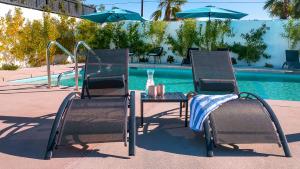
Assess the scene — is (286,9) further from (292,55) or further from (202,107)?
(202,107)

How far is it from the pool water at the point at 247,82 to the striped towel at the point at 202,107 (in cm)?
539

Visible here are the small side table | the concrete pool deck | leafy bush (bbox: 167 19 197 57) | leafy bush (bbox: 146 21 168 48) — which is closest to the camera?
the concrete pool deck

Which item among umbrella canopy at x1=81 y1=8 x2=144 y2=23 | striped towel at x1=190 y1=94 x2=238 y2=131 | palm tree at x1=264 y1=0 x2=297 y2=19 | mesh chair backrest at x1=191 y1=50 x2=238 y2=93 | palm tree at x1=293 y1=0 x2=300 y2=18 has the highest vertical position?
palm tree at x1=264 y1=0 x2=297 y2=19

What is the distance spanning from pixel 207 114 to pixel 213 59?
1922 millimetres

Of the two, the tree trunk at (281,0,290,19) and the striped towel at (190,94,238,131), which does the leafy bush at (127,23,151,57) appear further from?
the tree trunk at (281,0,290,19)

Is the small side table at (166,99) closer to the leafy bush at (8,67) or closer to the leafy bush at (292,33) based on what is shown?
the leafy bush at (8,67)

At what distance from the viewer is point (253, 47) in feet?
48.3

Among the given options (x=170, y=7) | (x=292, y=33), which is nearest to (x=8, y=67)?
(x=292, y=33)

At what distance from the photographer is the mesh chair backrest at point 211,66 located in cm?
527

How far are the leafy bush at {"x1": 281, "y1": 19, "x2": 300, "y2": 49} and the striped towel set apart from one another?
11428 millimetres

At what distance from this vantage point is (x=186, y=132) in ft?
A: 14.7

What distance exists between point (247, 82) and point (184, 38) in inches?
197

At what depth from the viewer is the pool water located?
978cm

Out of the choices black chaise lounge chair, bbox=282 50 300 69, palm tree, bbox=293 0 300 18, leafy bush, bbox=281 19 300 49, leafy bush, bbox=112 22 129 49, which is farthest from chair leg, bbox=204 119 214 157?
palm tree, bbox=293 0 300 18
